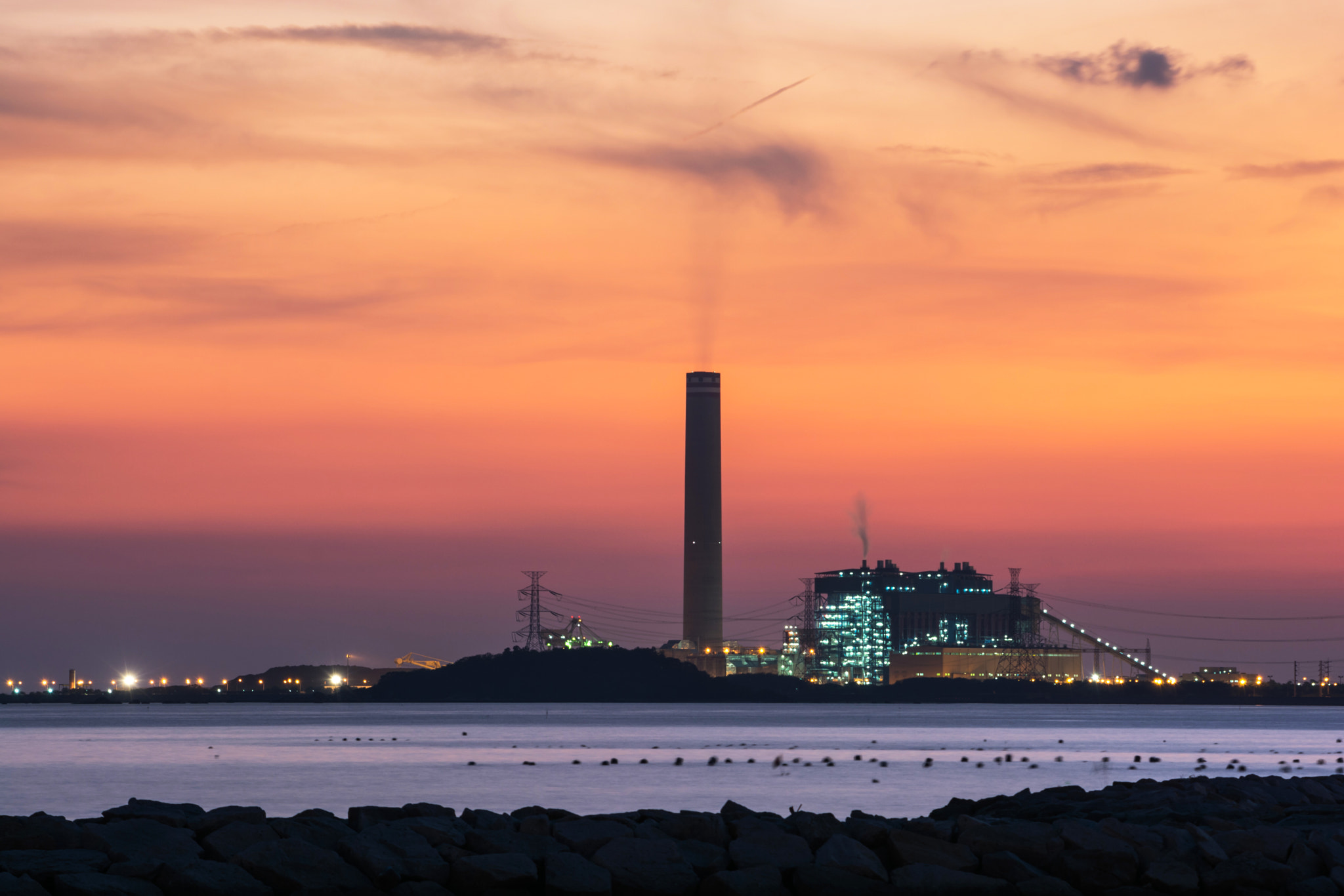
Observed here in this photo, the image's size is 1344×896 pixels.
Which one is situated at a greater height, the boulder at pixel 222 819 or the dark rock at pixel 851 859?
the boulder at pixel 222 819

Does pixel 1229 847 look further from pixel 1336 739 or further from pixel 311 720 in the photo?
pixel 311 720

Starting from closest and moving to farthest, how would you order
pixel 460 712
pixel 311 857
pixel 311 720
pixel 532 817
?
pixel 311 857
pixel 532 817
pixel 311 720
pixel 460 712

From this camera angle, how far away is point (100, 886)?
55.7ft

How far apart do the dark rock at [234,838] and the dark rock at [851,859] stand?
660 centimetres

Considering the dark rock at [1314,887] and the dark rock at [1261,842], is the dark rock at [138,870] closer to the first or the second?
the dark rock at [1261,842]

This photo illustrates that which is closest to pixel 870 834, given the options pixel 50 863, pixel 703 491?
pixel 50 863

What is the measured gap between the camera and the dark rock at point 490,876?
18656 millimetres

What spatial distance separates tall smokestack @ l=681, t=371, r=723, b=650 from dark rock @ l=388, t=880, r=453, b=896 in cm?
14704

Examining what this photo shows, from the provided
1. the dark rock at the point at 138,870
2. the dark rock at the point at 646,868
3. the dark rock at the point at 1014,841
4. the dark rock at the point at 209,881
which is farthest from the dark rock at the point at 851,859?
the dark rock at the point at 138,870

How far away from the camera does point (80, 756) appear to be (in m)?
73.6

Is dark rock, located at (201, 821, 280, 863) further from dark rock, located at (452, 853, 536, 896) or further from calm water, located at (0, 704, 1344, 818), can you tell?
calm water, located at (0, 704, 1344, 818)

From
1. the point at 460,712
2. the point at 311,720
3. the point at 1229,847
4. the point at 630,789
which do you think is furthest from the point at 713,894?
the point at 460,712

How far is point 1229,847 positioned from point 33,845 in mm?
14547

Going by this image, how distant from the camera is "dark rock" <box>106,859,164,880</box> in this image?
17.5 meters
